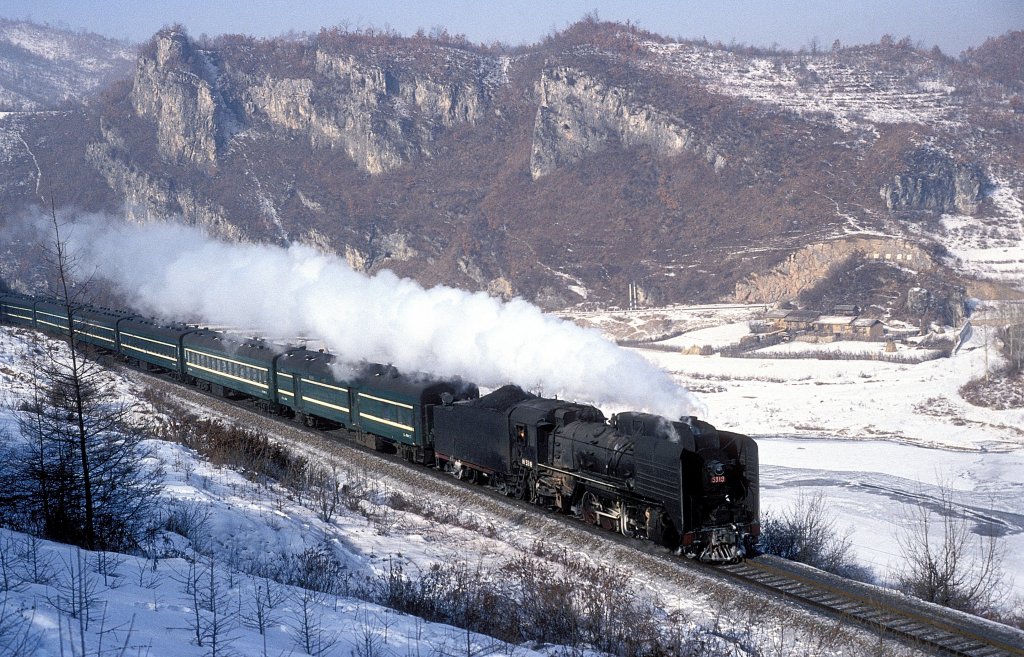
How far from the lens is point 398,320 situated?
112ft

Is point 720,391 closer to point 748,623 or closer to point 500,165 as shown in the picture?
point 748,623

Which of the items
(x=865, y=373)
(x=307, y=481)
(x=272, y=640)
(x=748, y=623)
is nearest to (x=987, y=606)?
(x=748, y=623)

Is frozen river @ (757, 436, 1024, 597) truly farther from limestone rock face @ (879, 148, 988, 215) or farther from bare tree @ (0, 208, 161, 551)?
limestone rock face @ (879, 148, 988, 215)

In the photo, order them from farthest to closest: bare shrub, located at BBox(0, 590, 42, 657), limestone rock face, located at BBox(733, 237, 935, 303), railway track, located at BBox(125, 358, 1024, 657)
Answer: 1. limestone rock face, located at BBox(733, 237, 935, 303)
2. railway track, located at BBox(125, 358, 1024, 657)
3. bare shrub, located at BBox(0, 590, 42, 657)

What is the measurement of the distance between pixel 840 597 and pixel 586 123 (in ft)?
544

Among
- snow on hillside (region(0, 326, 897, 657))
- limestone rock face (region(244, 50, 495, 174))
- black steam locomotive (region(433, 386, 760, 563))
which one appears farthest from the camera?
limestone rock face (region(244, 50, 495, 174))

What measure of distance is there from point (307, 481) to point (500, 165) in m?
159

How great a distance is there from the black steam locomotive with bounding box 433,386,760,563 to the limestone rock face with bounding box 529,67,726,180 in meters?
150

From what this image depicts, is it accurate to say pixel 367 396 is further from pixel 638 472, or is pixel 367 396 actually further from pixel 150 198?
pixel 150 198

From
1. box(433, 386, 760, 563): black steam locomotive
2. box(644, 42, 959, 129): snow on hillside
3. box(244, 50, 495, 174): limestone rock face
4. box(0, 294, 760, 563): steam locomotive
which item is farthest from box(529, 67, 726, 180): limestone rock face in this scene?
box(433, 386, 760, 563): black steam locomotive

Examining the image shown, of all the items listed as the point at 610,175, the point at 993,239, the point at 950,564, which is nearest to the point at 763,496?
the point at 950,564

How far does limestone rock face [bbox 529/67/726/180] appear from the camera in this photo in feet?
559

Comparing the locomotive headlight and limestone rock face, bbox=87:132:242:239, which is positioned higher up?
limestone rock face, bbox=87:132:242:239

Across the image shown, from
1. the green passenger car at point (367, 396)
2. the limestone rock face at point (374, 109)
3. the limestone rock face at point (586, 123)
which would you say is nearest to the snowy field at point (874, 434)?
the green passenger car at point (367, 396)
